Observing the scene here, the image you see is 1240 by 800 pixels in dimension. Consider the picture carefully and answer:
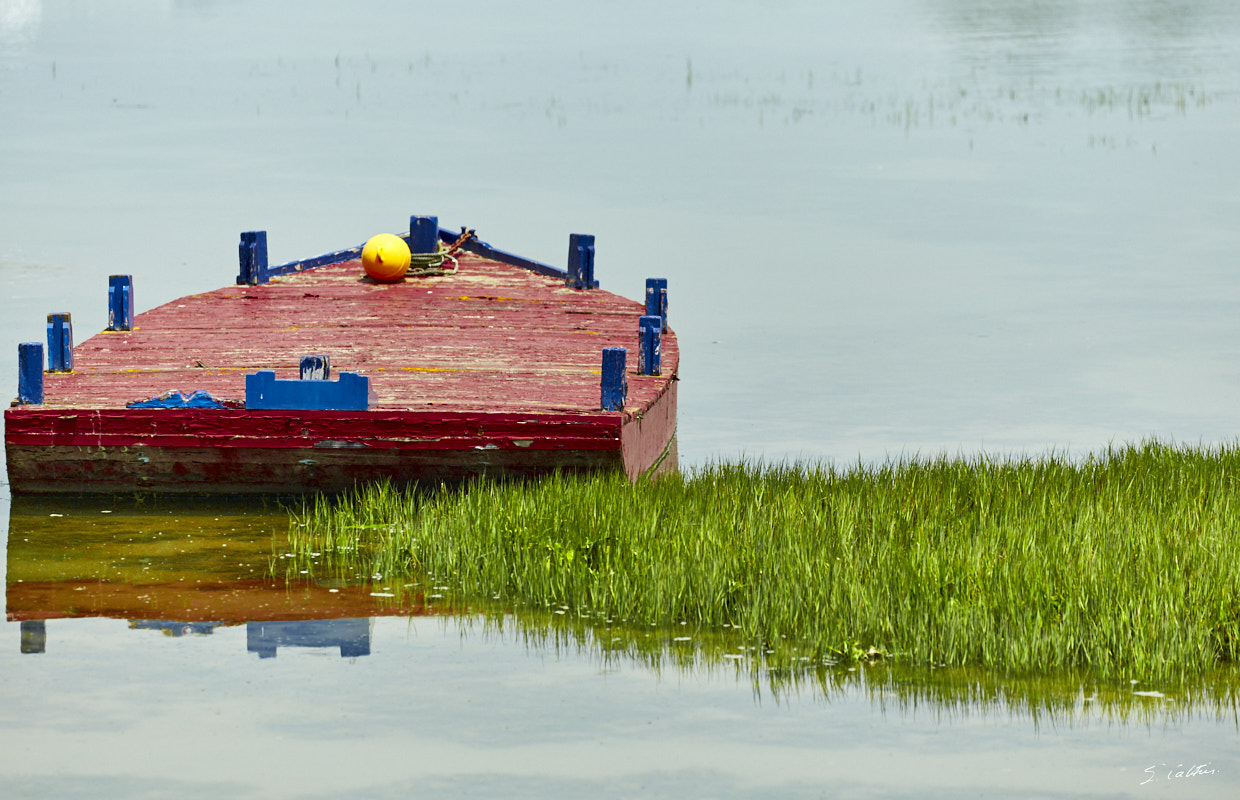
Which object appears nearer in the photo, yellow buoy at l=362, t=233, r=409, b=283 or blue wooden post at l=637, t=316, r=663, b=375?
blue wooden post at l=637, t=316, r=663, b=375

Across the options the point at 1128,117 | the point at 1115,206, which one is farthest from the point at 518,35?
the point at 1115,206

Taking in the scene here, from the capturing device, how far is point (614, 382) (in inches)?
508

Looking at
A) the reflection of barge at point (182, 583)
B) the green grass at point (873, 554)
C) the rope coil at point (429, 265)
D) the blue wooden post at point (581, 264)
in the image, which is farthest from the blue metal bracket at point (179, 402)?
the blue wooden post at point (581, 264)

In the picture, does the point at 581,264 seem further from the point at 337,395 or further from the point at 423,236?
the point at 337,395

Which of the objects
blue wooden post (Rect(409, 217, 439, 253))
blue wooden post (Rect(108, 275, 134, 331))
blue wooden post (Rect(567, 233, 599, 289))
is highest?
blue wooden post (Rect(409, 217, 439, 253))

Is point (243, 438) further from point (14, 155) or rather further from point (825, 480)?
point (14, 155)

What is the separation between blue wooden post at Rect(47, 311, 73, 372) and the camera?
14.0 m

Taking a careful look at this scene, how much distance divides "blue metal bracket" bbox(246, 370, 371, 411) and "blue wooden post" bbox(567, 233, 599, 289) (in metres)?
4.89

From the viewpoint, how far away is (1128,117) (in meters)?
45.3

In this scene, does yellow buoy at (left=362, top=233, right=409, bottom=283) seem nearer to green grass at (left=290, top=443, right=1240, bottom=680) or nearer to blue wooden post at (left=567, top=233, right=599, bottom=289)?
blue wooden post at (left=567, top=233, right=599, bottom=289)

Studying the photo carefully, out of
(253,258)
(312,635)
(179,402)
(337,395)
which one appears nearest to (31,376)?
(179,402)

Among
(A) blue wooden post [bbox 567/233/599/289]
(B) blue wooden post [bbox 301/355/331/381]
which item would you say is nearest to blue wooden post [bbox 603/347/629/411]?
(B) blue wooden post [bbox 301/355/331/381]

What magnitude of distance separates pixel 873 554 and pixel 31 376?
5689 millimetres

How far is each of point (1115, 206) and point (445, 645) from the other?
24884 mm
